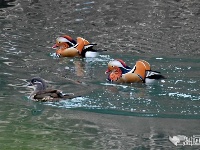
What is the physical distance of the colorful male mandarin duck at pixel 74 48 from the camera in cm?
1270

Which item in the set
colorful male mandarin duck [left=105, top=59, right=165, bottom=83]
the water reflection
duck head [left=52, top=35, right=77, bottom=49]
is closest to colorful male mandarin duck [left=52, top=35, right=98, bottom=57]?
duck head [left=52, top=35, right=77, bottom=49]

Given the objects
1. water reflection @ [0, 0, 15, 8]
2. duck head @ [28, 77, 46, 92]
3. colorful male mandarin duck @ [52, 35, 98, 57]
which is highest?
water reflection @ [0, 0, 15, 8]

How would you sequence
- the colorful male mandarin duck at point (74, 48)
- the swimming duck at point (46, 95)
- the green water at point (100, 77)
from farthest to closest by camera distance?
the colorful male mandarin duck at point (74, 48)
the swimming duck at point (46, 95)
the green water at point (100, 77)

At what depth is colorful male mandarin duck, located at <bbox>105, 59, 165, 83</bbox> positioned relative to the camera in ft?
35.2

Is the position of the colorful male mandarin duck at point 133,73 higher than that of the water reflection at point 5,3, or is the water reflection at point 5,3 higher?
the water reflection at point 5,3

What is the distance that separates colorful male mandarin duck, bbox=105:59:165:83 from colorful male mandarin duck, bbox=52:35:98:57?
5.64 feet

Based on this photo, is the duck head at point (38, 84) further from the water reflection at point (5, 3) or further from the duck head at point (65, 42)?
the water reflection at point (5, 3)

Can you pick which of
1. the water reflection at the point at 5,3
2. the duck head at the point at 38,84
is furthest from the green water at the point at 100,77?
the duck head at the point at 38,84

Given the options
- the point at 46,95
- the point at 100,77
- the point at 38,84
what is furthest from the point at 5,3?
the point at 46,95

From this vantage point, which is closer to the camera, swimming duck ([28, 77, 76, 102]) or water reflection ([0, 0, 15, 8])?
swimming duck ([28, 77, 76, 102])

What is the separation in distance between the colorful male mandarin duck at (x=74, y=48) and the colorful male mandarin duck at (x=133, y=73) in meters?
1.72

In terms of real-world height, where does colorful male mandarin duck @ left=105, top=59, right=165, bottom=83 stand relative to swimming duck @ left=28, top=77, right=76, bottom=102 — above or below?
above

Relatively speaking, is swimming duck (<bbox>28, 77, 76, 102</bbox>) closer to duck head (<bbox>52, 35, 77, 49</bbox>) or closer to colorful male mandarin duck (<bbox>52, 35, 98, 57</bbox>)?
colorful male mandarin duck (<bbox>52, 35, 98, 57</bbox>)

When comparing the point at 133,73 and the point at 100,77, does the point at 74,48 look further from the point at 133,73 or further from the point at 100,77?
the point at 133,73
